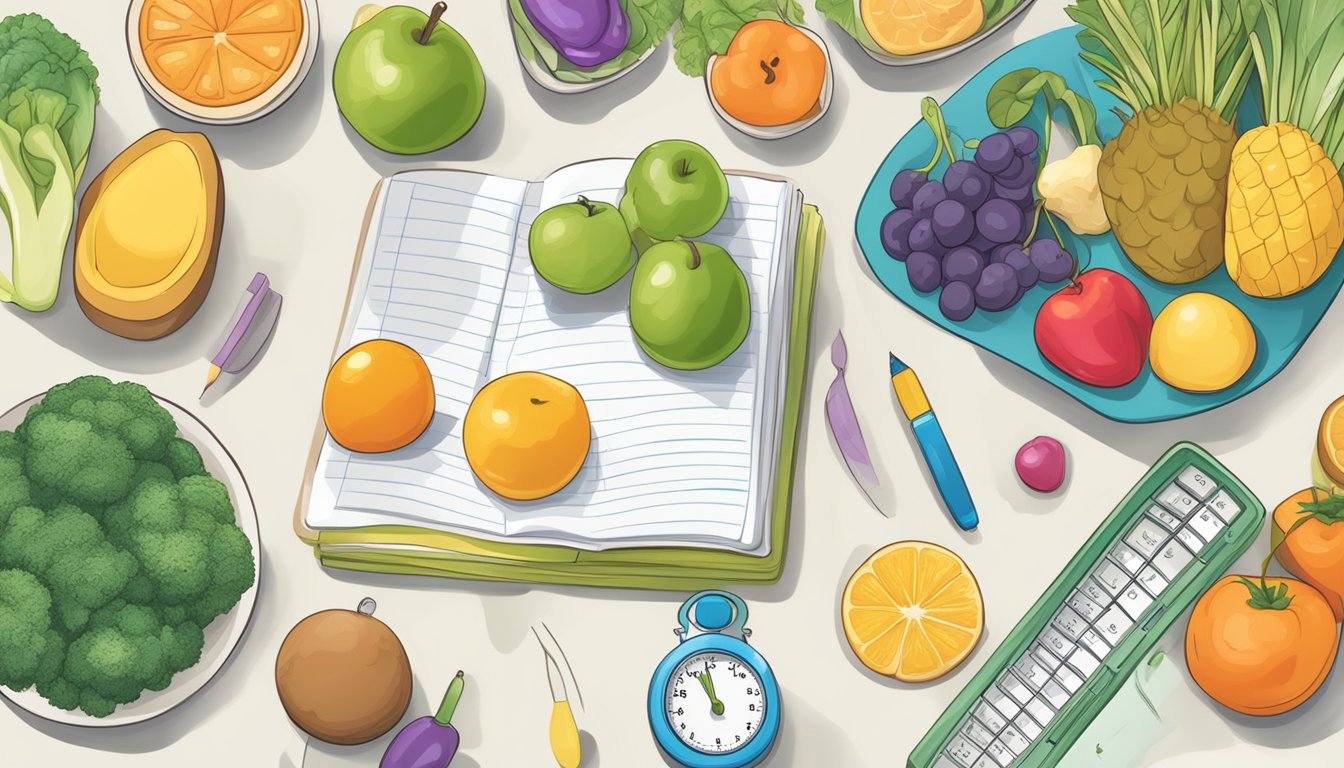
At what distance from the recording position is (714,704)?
135 centimetres

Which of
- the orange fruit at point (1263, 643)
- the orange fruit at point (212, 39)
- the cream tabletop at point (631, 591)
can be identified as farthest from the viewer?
the orange fruit at point (212, 39)

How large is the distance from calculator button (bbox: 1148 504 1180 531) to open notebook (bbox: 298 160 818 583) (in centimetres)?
37

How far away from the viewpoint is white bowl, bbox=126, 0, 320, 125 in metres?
1.52

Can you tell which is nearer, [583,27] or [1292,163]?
[1292,163]

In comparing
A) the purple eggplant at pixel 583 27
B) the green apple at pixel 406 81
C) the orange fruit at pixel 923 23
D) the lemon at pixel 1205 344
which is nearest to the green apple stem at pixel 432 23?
the green apple at pixel 406 81

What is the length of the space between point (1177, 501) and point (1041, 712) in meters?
0.25

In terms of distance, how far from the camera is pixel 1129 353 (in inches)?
55.1

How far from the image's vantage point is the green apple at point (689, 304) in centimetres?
135

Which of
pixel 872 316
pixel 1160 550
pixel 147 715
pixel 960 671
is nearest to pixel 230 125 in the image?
pixel 147 715

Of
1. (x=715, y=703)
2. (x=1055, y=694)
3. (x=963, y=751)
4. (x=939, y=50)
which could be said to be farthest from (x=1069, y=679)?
(x=939, y=50)

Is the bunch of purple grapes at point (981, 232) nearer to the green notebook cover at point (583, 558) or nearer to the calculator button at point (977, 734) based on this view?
the green notebook cover at point (583, 558)

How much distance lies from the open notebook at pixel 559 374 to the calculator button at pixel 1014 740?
0.94 ft

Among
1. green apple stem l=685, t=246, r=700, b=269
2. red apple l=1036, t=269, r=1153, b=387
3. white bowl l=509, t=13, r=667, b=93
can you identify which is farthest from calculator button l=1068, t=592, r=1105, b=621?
white bowl l=509, t=13, r=667, b=93

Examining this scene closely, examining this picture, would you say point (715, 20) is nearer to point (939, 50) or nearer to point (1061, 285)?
point (939, 50)
